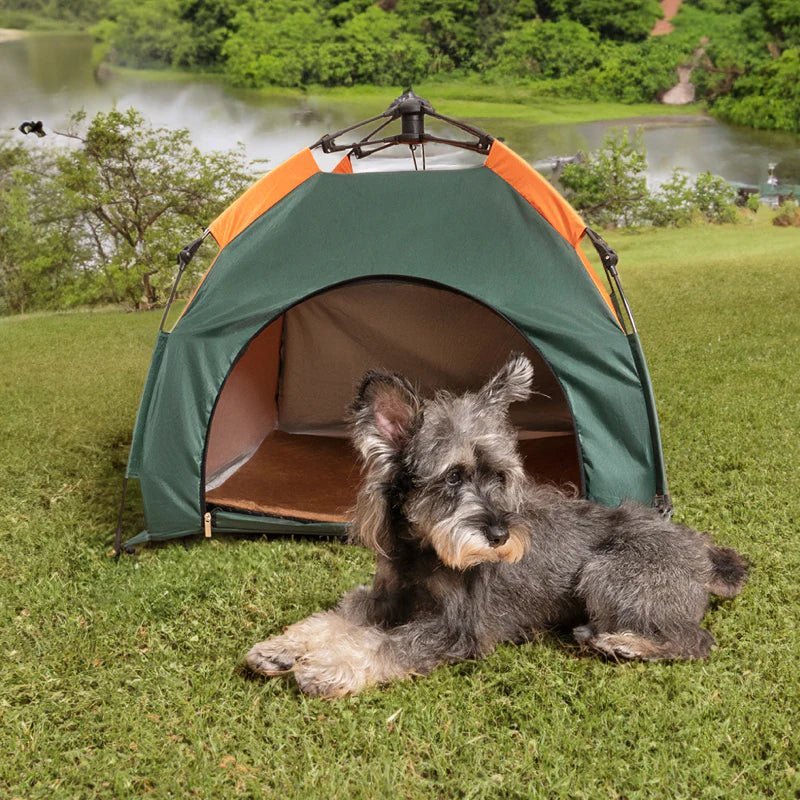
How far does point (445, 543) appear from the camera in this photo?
2.99 meters

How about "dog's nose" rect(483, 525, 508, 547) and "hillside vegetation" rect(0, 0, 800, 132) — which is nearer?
"dog's nose" rect(483, 525, 508, 547)

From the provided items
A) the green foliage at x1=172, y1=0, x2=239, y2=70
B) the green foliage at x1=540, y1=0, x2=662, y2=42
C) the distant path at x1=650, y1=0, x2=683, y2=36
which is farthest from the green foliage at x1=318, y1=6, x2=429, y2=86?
the distant path at x1=650, y1=0, x2=683, y2=36

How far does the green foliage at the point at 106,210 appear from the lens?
1264 cm

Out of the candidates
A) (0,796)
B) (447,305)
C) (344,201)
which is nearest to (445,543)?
(0,796)

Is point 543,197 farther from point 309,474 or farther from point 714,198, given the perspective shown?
point 714,198

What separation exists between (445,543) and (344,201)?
2311 millimetres

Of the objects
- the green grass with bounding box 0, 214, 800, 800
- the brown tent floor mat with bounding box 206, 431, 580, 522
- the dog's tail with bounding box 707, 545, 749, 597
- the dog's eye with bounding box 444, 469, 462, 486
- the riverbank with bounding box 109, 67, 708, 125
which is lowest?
the brown tent floor mat with bounding box 206, 431, 580, 522

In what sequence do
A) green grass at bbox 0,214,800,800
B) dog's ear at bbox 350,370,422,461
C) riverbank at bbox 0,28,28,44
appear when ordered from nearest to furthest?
green grass at bbox 0,214,800,800
dog's ear at bbox 350,370,422,461
riverbank at bbox 0,28,28,44

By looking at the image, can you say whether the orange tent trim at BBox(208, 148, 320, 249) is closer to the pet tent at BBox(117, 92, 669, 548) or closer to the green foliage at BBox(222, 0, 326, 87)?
the pet tent at BBox(117, 92, 669, 548)

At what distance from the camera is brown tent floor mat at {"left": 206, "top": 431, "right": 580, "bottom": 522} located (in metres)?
4.94

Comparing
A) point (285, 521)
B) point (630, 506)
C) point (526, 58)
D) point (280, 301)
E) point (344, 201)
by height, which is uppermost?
point (526, 58)

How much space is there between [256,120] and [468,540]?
11.1m

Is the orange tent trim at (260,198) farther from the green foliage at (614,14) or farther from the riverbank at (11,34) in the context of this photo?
the green foliage at (614,14)

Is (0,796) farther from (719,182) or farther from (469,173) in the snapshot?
(719,182)
